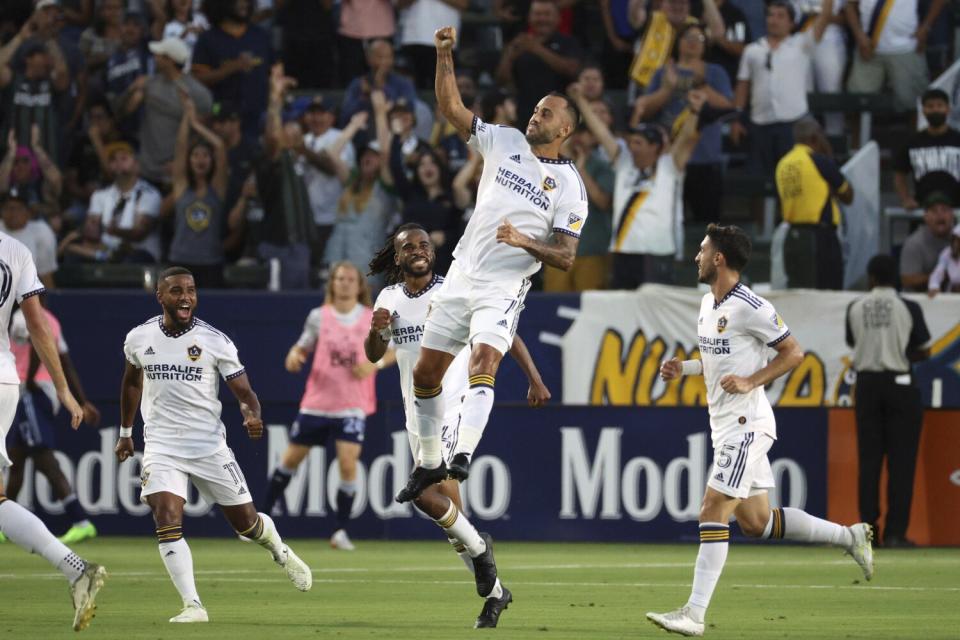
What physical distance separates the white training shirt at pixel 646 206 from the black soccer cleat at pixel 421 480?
8.17m

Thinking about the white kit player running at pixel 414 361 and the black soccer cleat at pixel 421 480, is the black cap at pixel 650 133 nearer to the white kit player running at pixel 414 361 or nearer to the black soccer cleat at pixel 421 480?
the white kit player running at pixel 414 361

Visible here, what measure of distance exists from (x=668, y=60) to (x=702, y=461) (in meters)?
4.79

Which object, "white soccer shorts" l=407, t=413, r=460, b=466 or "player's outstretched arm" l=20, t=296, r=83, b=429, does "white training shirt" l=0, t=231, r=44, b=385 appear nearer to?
"player's outstretched arm" l=20, t=296, r=83, b=429

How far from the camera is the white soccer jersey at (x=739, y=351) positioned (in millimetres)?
9492

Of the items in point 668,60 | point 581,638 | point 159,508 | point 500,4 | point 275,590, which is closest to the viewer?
point 581,638

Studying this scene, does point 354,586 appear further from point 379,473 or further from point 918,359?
point 918,359

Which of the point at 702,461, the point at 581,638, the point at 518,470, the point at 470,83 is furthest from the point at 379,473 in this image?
the point at 581,638

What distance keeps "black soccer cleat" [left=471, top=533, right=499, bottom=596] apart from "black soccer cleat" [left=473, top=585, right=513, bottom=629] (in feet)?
0.29

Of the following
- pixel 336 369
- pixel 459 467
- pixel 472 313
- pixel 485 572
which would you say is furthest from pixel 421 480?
pixel 336 369

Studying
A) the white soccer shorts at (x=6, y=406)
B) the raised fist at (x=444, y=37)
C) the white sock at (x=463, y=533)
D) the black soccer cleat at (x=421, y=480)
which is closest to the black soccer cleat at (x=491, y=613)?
the white sock at (x=463, y=533)

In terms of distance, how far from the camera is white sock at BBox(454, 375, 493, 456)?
9.29m

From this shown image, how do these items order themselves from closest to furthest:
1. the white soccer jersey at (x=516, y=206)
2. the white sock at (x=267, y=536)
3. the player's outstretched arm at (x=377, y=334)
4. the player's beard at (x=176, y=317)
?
the white soccer jersey at (x=516, y=206)
the player's outstretched arm at (x=377, y=334)
the player's beard at (x=176, y=317)
the white sock at (x=267, y=536)

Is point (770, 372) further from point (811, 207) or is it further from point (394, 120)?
point (394, 120)

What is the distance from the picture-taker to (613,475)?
16.7 m
